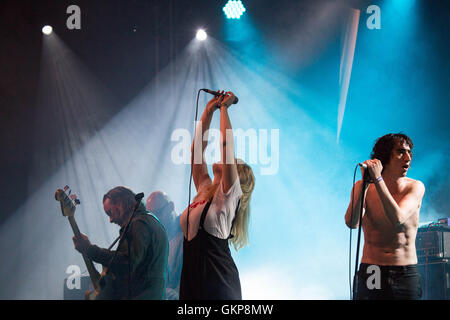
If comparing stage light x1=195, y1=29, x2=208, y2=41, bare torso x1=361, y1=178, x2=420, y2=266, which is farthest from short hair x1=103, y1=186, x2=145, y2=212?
bare torso x1=361, y1=178, x2=420, y2=266

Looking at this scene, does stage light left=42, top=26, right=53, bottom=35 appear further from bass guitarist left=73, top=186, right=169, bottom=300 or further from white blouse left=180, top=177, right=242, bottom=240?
white blouse left=180, top=177, right=242, bottom=240

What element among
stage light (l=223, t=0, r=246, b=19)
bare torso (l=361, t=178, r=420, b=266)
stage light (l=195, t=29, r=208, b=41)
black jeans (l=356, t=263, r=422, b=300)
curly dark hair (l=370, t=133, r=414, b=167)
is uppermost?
stage light (l=223, t=0, r=246, b=19)

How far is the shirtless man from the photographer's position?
2451 mm

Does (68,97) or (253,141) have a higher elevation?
(68,97)

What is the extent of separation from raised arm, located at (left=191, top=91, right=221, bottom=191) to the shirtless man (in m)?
0.91

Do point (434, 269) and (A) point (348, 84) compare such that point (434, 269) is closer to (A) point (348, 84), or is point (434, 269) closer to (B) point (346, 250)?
(B) point (346, 250)

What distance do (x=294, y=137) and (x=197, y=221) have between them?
7.07 ft

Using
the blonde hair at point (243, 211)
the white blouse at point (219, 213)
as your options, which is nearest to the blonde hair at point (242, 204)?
the blonde hair at point (243, 211)

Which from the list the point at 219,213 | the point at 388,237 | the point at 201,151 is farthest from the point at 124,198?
the point at 388,237

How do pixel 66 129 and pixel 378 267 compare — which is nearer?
pixel 378 267

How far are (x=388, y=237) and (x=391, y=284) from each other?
26 cm
